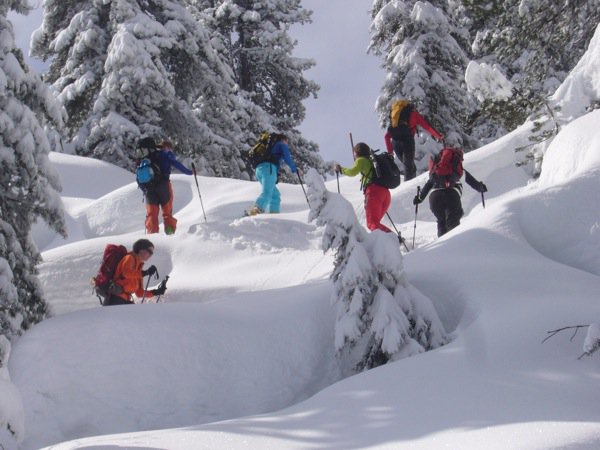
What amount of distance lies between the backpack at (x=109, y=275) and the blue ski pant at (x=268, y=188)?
4284mm

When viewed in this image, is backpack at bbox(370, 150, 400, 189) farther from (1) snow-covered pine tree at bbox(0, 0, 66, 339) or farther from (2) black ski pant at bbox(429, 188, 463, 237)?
(1) snow-covered pine tree at bbox(0, 0, 66, 339)

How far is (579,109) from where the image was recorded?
408 inches

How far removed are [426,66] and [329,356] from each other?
15.7m

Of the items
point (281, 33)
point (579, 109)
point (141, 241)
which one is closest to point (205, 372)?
point (141, 241)

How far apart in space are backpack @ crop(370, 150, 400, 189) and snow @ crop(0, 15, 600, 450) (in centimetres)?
128

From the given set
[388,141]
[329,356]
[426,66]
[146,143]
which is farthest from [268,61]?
[329,356]

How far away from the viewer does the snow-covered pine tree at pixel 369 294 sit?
6.01m

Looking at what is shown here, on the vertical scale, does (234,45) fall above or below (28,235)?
above

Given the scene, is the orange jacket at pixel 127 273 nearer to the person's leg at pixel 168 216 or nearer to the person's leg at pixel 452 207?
the person's leg at pixel 168 216

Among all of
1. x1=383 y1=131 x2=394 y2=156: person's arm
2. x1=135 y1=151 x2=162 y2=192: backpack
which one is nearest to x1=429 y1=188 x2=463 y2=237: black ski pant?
x1=135 y1=151 x2=162 y2=192: backpack


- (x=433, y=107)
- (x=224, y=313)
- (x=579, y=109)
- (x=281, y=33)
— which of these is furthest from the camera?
(x=281, y=33)

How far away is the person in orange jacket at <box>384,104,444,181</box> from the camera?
13867 mm

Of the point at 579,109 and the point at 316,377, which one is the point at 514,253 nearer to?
the point at 316,377

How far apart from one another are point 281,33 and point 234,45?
2130 mm
